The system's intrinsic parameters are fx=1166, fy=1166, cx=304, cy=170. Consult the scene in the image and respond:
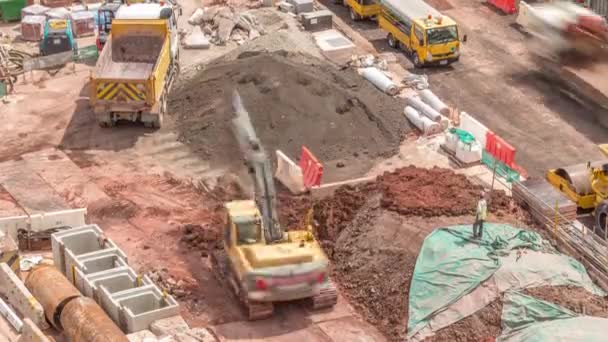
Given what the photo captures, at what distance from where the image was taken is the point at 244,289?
28.8m

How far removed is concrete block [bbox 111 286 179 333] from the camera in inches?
1098

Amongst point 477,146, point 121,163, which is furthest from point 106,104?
point 477,146

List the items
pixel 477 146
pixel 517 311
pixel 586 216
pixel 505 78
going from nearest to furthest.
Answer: pixel 517 311, pixel 586 216, pixel 477 146, pixel 505 78

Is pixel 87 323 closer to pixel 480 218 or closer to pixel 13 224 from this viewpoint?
pixel 13 224

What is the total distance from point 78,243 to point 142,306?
356 cm

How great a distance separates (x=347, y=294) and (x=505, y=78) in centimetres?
1780

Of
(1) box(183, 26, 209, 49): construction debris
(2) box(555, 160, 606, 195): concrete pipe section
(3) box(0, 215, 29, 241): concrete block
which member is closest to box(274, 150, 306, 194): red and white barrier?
(2) box(555, 160, 606, 195): concrete pipe section

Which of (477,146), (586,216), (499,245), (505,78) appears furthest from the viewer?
(505,78)

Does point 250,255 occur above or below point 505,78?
above

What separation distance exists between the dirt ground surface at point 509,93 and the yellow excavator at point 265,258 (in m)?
11.2

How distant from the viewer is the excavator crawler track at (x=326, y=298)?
29344 mm

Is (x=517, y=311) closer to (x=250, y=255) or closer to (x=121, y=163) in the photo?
(x=250, y=255)

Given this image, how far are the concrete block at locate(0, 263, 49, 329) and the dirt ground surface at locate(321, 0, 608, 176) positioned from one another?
16.9 m

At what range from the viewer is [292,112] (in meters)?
39.2
